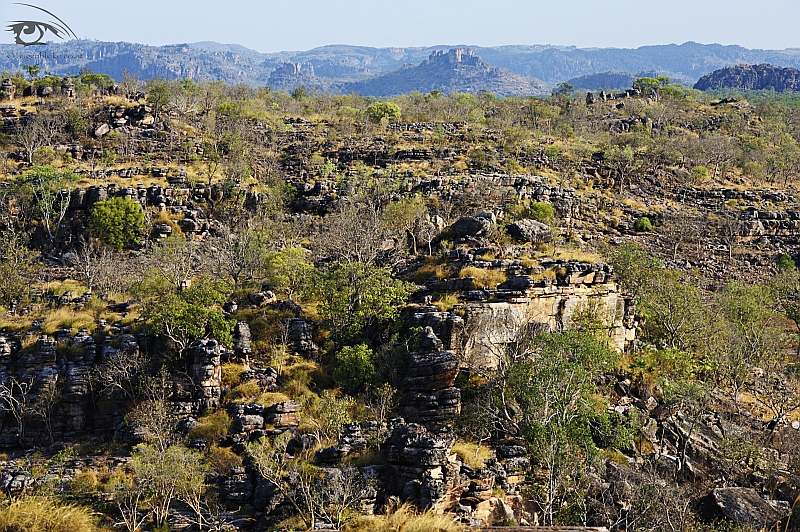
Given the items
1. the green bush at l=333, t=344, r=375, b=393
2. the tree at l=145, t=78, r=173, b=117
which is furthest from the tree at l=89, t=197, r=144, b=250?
the green bush at l=333, t=344, r=375, b=393

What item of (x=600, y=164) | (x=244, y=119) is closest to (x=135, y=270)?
(x=244, y=119)

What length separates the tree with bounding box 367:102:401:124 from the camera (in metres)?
67.2

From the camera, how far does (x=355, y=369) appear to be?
19812 millimetres

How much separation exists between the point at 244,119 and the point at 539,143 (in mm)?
30268

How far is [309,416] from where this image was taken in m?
17.9

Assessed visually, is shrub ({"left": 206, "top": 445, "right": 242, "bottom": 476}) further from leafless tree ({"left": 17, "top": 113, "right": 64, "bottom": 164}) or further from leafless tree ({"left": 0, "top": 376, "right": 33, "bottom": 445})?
leafless tree ({"left": 17, "top": 113, "right": 64, "bottom": 164})

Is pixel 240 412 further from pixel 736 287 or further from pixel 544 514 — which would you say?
pixel 736 287

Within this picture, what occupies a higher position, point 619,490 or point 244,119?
point 244,119

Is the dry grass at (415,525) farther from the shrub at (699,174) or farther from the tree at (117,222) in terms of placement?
the shrub at (699,174)

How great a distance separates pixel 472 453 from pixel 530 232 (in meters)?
13.4

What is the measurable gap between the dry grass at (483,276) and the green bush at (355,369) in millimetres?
5115

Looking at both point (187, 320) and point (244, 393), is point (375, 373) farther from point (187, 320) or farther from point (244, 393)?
point (187, 320)

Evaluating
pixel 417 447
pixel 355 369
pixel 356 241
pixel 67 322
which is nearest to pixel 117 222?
pixel 67 322

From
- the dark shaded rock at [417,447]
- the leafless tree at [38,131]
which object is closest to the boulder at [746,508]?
the dark shaded rock at [417,447]
